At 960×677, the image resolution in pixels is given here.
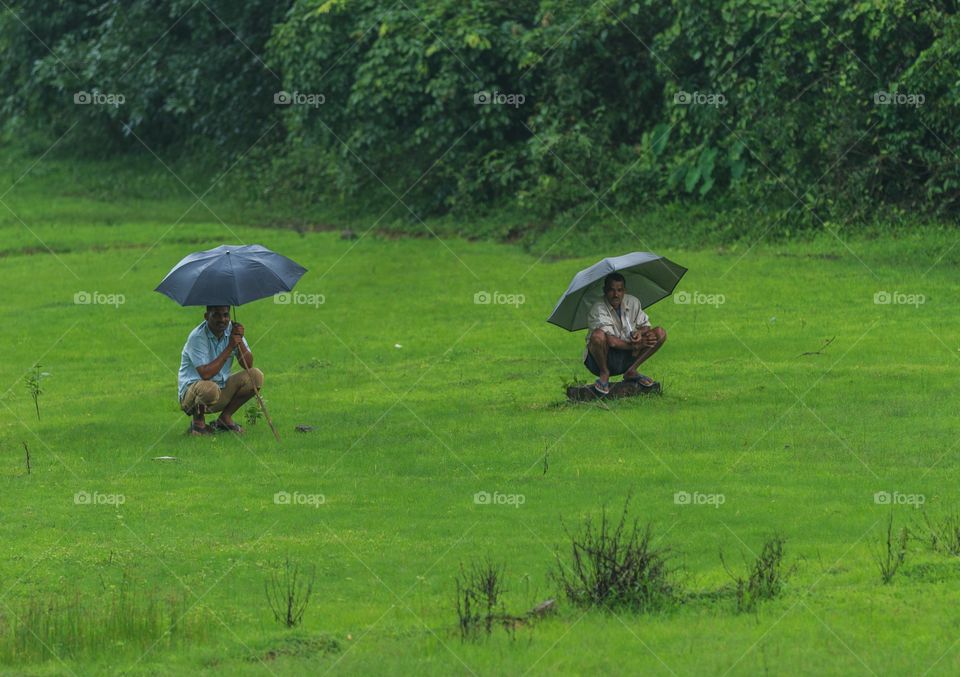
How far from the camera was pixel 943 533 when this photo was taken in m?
10.8

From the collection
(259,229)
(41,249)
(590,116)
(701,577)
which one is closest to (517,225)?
(590,116)

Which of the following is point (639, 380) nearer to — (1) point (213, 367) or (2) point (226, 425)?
(2) point (226, 425)

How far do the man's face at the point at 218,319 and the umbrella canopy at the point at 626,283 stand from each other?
10.2ft

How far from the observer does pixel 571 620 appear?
9.48 m

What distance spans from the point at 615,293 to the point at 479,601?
663 cm

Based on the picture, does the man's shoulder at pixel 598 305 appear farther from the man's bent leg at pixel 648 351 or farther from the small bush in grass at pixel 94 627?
the small bush in grass at pixel 94 627

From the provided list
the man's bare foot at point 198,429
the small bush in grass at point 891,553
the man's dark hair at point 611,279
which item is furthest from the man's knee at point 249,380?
the small bush in grass at point 891,553

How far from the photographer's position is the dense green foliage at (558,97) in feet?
78.9

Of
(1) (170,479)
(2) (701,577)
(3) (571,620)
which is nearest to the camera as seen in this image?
(3) (571,620)

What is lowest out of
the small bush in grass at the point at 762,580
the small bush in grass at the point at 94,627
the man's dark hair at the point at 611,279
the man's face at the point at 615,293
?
the small bush in grass at the point at 94,627

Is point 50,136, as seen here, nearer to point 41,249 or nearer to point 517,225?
point 41,249

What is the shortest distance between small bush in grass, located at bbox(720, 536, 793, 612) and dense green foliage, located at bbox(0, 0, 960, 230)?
14607 mm

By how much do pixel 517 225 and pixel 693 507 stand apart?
15.6m

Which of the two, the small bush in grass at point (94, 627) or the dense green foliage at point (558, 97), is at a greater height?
the dense green foliage at point (558, 97)
